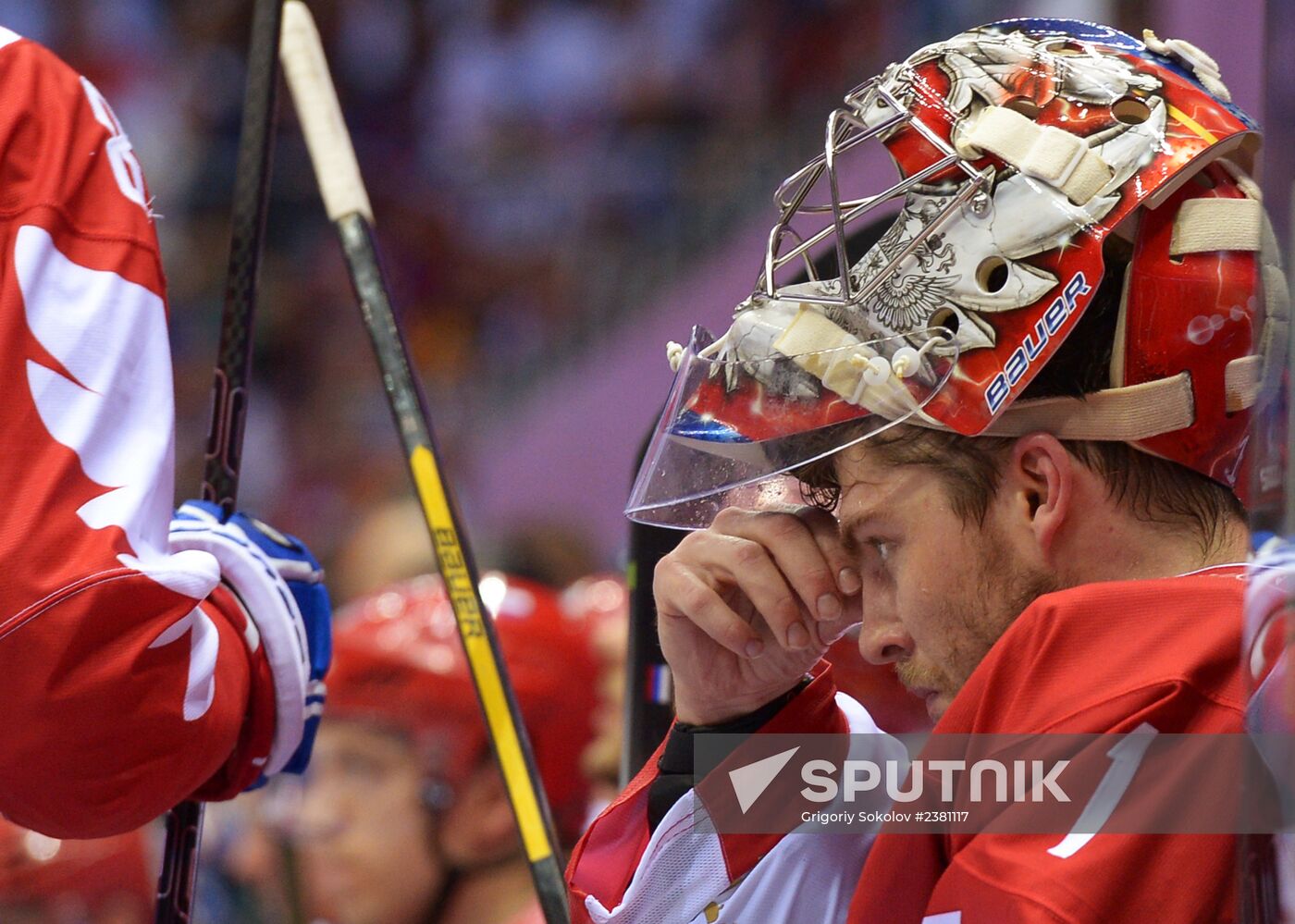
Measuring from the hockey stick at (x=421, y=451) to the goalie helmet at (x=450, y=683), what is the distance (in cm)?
142

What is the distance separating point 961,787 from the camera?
3.10ft

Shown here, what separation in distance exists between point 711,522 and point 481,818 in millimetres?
1881

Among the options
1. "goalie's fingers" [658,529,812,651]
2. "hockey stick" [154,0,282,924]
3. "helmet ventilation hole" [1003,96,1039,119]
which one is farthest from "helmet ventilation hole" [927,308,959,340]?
"hockey stick" [154,0,282,924]

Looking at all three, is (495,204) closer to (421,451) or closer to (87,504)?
(421,451)

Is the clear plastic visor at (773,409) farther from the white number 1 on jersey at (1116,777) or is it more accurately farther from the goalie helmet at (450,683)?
the goalie helmet at (450,683)

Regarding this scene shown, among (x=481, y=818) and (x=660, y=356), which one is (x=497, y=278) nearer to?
(x=660, y=356)

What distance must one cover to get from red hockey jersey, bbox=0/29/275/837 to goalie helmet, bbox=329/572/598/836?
5.87 ft

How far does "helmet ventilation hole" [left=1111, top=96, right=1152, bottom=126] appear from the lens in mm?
1129

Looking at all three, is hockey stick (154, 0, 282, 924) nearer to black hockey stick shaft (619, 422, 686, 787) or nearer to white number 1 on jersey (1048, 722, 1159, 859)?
black hockey stick shaft (619, 422, 686, 787)

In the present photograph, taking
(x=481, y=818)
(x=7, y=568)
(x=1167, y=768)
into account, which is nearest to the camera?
(x=1167, y=768)

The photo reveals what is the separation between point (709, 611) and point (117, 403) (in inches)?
19.4

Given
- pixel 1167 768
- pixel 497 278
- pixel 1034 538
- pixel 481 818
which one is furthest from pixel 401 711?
pixel 497 278

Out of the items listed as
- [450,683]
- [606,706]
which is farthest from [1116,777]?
[606,706]

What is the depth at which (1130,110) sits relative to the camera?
113cm
